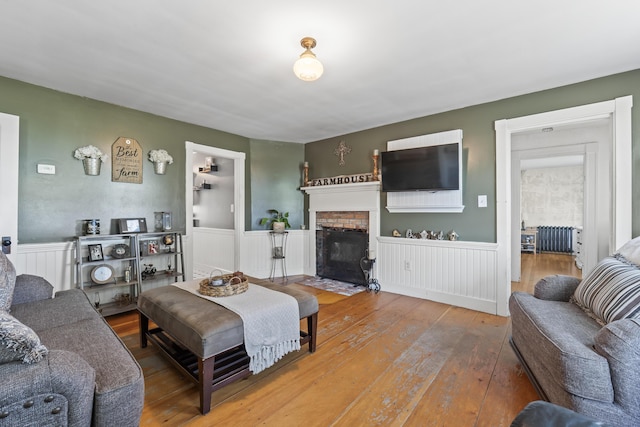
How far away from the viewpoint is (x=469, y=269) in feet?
11.2

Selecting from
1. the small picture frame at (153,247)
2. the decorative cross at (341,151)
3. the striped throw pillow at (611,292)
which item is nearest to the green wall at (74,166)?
the small picture frame at (153,247)

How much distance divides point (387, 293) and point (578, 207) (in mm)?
7026

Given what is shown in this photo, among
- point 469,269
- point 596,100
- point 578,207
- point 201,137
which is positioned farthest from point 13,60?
point 578,207

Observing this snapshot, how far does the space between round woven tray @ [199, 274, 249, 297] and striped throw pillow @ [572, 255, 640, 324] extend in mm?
2352

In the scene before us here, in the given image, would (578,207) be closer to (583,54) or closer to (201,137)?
(583,54)

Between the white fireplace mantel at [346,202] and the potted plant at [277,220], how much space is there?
44 cm

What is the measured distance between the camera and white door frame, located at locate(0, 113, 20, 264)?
8.64 feet

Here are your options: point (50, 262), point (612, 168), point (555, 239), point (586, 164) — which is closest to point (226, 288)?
point (50, 262)

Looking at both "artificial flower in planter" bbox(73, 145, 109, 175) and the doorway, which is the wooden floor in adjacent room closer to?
"artificial flower in planter" bbox(73, 145, 109, 175)

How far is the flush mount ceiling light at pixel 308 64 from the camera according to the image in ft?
6.57

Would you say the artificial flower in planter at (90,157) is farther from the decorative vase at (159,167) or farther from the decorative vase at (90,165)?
the decorative vase at (159,167)

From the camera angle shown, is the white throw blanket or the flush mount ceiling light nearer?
the white throw blanket

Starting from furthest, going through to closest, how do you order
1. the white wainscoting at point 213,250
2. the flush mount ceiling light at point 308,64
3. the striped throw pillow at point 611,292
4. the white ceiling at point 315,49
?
1. the white wainscoting at point 213,250
2. the flush mount ceiling light at point 308,64
3. the white ceiling at point 315,49
4. the striped throw pillow at point 611,292

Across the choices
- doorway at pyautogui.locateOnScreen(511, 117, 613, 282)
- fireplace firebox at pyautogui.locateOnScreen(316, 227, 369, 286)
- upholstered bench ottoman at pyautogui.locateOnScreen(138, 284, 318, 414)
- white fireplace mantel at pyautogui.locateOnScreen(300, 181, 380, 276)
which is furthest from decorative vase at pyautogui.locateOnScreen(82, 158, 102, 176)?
doorway at pyautogui.locateOnScreen(511, 117, 613, 282)
